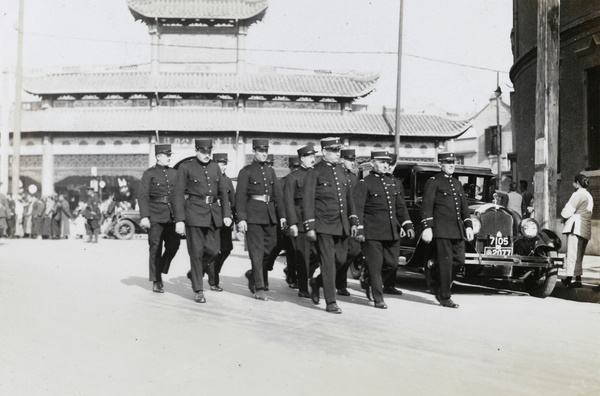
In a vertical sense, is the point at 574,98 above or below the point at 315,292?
above

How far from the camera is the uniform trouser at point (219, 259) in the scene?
9172 millimetres

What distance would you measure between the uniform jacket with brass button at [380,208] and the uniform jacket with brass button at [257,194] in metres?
1.20

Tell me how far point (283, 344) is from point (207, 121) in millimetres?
29779

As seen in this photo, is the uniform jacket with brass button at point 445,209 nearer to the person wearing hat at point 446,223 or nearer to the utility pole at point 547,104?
the person wearing hat at point 446,223

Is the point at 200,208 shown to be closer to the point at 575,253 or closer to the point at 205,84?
the point at 575,253

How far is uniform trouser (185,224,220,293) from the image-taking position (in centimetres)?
802

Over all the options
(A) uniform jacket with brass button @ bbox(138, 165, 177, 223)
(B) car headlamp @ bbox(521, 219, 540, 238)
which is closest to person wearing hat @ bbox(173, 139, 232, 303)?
(A) uniform jacket with brass button @ bbox(138, 165, 177, 223)

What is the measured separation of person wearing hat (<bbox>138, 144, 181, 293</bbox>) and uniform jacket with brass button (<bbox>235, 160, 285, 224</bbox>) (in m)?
1.02

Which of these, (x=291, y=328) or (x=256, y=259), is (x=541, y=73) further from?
(x=291, y=328)

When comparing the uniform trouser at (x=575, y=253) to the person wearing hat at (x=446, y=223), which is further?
the uniform trouser at (x=575, y=253)

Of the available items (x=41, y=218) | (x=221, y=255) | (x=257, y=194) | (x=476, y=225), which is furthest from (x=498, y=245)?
(x=41, y=218)

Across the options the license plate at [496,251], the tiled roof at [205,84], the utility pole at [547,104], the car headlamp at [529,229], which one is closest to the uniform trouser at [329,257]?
the license plate at [496,251]

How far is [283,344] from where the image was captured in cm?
550

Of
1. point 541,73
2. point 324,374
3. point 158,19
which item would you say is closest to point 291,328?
point 324,374
